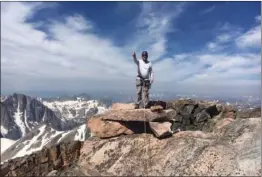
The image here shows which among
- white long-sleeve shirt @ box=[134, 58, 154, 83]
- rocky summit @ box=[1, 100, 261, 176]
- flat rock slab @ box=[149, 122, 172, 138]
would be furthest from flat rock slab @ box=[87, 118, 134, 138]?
white long-sleeve shirt @ box=[134, 58, 154, 83]

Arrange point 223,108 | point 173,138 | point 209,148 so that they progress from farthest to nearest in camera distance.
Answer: point 223,108
point 173,138
point 209,148

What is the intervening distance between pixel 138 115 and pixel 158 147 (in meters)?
3.76

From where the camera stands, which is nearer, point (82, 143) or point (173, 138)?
point (173, 138)

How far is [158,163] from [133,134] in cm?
522

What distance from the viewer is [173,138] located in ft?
88.5

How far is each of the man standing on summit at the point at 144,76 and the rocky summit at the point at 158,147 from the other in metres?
1.36

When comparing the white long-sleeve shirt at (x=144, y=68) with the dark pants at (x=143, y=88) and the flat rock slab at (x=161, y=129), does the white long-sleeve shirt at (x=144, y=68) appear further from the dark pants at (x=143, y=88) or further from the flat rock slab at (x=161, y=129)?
the flat rock slab at (x=161, y=129)

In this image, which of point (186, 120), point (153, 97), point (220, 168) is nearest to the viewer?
point (220, 168)

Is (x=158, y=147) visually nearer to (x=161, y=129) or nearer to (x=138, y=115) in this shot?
(x=161, y=129)

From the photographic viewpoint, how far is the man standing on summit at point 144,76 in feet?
97.0

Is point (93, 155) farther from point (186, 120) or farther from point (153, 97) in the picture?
point (186, 120)

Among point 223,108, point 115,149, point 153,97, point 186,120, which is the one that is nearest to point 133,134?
point 115,149

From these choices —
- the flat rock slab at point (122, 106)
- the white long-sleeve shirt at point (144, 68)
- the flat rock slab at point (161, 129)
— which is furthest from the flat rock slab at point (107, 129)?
the white long-sleeve shirt at point (144, 68)

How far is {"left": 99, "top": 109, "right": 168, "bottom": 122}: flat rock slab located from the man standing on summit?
1.30m
